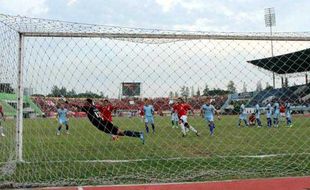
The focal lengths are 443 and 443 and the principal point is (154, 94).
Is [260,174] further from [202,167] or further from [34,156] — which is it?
[34,156]

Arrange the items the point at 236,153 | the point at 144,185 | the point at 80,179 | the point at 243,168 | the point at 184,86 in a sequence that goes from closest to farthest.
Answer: the point at 144,185 < the point at 80,179 < the point at 184,86 < the point at 243,168 < the point at 236,153

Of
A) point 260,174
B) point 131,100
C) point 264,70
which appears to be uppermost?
point 264,70

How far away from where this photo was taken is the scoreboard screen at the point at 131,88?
811 centimetres

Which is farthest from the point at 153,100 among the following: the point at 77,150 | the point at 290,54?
the point at 77,150

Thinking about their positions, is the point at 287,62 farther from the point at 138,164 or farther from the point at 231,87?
the point at 138,164

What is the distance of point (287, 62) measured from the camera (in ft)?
32.5

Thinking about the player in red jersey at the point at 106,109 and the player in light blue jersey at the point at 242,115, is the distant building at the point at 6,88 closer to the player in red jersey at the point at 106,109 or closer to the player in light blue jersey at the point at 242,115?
the player in red jersey at the point at 106,109

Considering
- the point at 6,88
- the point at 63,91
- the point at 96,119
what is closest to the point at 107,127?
the point at 96,119

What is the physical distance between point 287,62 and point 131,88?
3.86 metres

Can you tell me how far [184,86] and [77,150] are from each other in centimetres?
544

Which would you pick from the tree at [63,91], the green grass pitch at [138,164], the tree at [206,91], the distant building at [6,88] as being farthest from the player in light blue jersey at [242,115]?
the distant building at [6,88]

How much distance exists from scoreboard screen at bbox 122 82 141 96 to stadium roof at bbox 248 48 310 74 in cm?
227

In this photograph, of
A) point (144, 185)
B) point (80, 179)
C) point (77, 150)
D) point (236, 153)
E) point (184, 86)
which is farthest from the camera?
point (77, 150)

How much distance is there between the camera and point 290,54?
30.7ft
